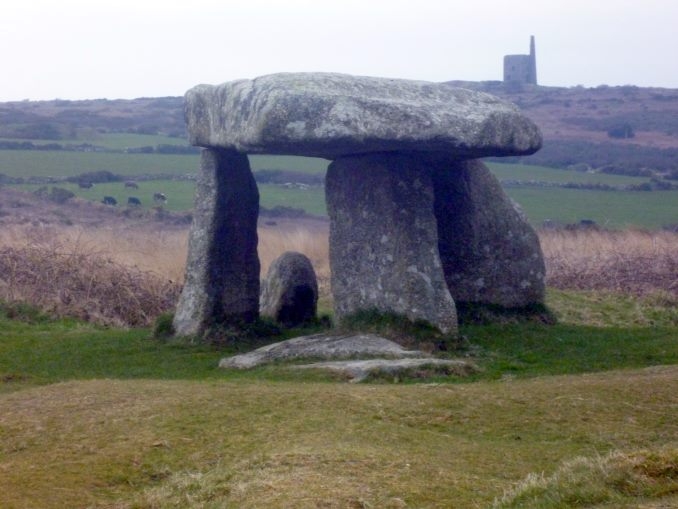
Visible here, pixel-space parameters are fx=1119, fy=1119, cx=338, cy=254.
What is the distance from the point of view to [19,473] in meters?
7.97

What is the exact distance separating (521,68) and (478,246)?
259 feet

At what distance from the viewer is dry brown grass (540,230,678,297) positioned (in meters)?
22.3

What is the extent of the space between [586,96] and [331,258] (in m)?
71.5

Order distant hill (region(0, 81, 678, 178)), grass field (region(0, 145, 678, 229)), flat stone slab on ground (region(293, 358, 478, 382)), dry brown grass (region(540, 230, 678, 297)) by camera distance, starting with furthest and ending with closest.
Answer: distant hill (region(0, 81, 678, 178)), grass field (region(0, 145, 678, 229)), dry brown grass (region(540, 230, 678, 297)), flat stone slab on ground (region(293, 358, 478, 382))

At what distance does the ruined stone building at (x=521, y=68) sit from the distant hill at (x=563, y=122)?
3457 millimetres

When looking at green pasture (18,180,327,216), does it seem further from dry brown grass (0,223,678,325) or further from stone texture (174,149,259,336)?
stone texture (174,149,259,336)

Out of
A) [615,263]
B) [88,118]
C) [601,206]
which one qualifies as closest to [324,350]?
[615,263]

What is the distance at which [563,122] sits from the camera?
6825cm

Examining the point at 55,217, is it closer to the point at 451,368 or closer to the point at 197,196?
the point at 197,196

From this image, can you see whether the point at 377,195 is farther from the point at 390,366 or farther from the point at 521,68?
the point at 521,68

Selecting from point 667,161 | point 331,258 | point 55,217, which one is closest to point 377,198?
point 331,258

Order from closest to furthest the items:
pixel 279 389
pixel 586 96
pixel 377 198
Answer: pixel 279 389, pixel 377 198, pixel 586 96

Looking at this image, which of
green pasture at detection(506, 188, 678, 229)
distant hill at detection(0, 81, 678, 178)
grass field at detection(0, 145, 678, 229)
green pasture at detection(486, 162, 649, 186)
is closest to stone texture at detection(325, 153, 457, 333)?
grass field at detection(0, 145, 678, 229)

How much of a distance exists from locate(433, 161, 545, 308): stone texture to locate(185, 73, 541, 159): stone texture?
148 cm
